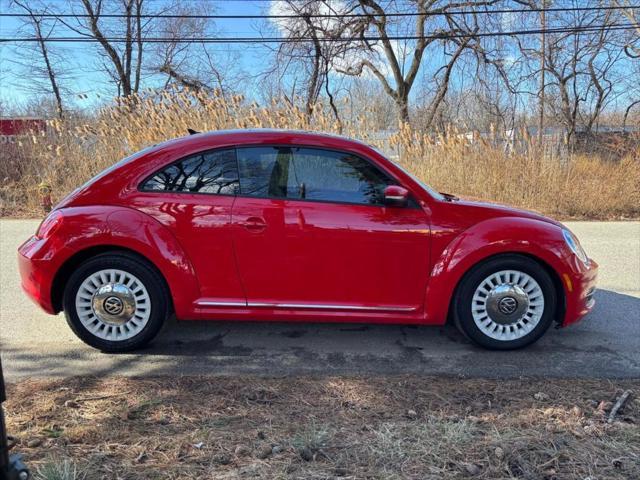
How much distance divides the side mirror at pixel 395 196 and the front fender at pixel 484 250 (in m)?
0.49

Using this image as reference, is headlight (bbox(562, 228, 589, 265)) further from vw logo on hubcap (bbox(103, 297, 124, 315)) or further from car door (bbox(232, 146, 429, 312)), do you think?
vw logo on hubcap (bbox(103, 297, 124, 315))

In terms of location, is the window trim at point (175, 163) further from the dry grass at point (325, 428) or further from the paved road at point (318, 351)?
the dry grass at point (325, 428)

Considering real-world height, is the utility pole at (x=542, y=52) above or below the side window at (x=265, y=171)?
above

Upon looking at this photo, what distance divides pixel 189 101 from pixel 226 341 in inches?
358

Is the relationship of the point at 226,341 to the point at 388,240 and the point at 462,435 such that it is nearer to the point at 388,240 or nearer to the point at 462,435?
the point at 388,240

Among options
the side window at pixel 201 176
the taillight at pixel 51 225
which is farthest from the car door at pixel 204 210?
the taillight at pixel 51 225

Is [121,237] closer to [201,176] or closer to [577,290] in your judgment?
[201,176]

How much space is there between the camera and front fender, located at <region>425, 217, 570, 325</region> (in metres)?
3.71

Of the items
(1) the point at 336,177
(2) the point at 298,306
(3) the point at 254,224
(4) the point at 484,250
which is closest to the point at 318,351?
(2) the point at 298,306

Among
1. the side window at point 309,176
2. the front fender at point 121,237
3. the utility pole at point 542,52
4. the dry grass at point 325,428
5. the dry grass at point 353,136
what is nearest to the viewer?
the dry grass at point 325,428

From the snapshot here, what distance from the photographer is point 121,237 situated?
12.0 ft

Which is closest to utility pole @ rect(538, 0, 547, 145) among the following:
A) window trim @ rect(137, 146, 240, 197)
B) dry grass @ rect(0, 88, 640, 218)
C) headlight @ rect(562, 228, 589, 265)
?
dry grass @ rect(0, 88, 640, 218)

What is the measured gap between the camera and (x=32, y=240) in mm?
3898

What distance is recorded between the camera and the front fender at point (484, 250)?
3.71 m
